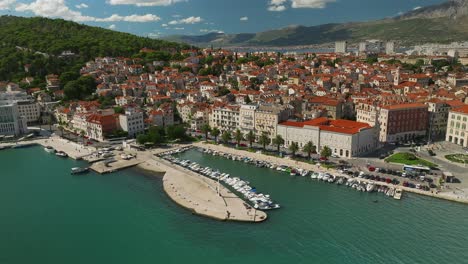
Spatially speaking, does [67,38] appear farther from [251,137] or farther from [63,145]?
[251,137]

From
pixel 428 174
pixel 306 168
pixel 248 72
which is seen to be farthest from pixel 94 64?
pixel 428 174

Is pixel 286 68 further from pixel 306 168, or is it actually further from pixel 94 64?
pixel 306 168

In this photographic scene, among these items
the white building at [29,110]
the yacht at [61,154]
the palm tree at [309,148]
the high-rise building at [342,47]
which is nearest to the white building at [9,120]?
the white building at [29,110]

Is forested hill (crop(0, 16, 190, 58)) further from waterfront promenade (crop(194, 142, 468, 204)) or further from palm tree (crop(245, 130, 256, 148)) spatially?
palm tree (crop(245, 130, 256, 148))

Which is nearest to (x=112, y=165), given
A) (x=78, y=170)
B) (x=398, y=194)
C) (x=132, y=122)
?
(x=78, y=170)

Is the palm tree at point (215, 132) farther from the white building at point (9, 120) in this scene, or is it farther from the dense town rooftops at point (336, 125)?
the white building at point (9, 120)
